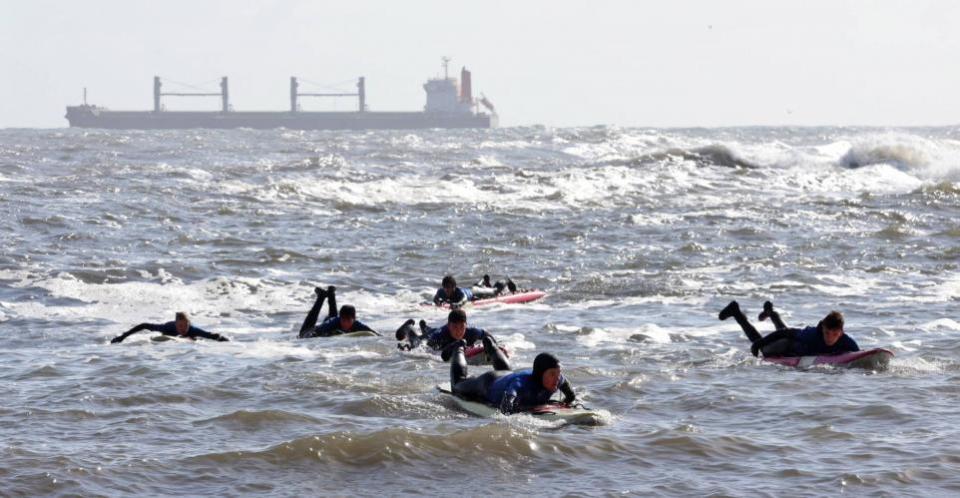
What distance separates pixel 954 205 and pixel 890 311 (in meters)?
24.6

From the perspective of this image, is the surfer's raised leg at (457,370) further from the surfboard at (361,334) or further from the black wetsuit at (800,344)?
the surfboard at (361,334)

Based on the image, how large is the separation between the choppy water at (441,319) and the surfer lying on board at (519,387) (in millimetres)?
337

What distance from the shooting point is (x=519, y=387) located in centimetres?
1426

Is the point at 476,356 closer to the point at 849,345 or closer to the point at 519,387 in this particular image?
the point at 519,387

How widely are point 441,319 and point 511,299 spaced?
95.5 inches

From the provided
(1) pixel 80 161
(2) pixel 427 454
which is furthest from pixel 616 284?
(1) pixel 80 161

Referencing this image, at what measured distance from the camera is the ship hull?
17975cm

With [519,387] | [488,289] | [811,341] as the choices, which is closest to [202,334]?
[488,289]

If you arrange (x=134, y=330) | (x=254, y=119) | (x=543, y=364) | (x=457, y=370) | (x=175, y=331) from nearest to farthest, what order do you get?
(x=543, y=364)
(x=457, y=370)
(x=134, y=330)
(x=175, y=331)
(x=254, y=119)

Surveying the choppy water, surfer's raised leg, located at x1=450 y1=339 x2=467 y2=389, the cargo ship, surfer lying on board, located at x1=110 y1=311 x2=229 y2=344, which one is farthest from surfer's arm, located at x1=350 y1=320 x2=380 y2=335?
the cargo ship

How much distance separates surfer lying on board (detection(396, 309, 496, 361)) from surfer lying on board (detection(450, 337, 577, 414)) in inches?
112

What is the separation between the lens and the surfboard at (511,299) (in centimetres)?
2500

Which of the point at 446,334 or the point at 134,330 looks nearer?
the point at 446,334

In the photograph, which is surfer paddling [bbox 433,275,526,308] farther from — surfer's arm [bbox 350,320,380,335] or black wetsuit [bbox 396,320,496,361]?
black wetsuit [bbox 396,320,496,361]
